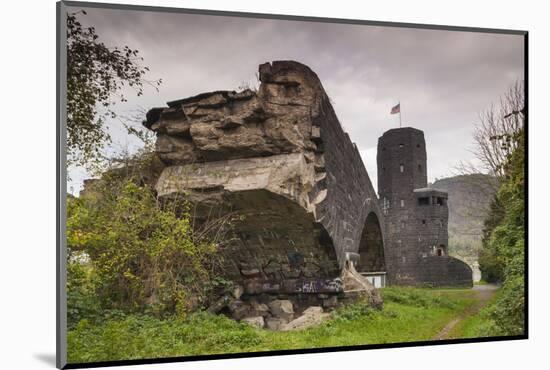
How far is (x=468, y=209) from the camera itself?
8594 millimetres

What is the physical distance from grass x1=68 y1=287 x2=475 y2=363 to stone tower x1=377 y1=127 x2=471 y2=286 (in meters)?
0.83

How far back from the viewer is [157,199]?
23.3 ft

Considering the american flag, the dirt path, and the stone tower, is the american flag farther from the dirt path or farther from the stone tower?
the dirt path

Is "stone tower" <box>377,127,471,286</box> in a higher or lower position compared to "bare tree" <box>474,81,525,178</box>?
lower

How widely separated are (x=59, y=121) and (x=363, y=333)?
446 cm

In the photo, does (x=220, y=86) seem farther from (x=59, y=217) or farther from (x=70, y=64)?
(x=59, y=217)

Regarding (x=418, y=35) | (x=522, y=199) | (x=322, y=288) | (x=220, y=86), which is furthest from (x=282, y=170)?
(x=522, y=199)

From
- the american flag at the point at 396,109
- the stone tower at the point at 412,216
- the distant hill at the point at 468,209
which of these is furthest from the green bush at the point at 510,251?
the american flag at the point at 396,109

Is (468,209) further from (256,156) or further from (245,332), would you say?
(245,332)

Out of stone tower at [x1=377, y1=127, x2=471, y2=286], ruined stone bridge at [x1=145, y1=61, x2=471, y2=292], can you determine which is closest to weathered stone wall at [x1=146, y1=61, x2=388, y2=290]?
ruined stone bridge at [x1=145, y1=61, x2=471, y2=292]

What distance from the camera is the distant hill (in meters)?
8.12

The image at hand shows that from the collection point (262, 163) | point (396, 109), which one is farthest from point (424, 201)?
point (262, 163)

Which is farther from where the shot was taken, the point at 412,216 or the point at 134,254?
the point at 412,216

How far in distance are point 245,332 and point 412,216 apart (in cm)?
791
